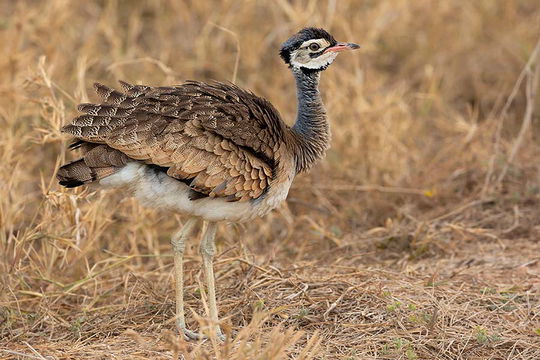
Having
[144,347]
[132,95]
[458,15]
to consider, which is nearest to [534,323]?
[144,347]

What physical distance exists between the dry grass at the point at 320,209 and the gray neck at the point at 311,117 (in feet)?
2.08

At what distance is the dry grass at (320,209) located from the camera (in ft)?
14.8

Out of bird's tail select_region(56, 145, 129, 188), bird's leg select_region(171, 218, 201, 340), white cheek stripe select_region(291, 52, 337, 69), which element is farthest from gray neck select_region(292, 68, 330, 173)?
bird's tail select_region(56, 145, 129, 188)

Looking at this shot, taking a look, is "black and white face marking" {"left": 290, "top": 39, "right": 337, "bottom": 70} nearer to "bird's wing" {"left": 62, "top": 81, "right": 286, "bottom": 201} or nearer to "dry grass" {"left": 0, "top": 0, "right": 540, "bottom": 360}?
"bird's wing" {"left": 62, "top": 81, "right": 286, "bottom": 201}

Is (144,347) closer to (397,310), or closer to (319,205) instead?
(397,310)

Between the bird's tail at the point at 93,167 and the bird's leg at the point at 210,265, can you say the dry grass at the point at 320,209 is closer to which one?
the bird's leg at the point at 210,265

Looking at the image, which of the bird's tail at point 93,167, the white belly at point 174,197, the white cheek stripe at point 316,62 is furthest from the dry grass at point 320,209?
the bird's tail at point 93,167

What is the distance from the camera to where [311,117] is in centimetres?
498

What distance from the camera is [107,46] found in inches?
355

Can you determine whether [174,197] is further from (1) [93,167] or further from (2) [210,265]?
(2) [210,265]

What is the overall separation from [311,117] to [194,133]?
37.4 inches

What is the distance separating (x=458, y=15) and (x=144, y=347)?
657cm

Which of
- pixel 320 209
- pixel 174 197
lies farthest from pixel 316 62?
pixel 320 209

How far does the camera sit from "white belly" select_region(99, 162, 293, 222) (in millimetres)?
Result: 4234
